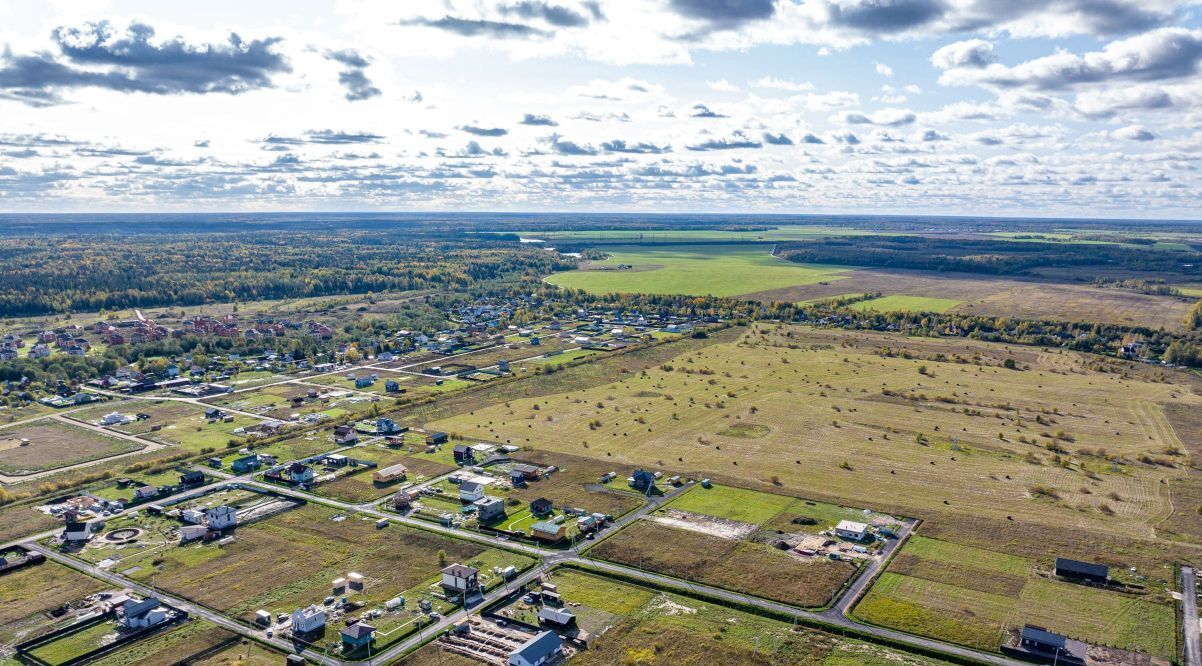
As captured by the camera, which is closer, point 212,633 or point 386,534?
point 212,633

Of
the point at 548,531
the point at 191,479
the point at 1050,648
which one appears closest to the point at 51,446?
the point at 191,479

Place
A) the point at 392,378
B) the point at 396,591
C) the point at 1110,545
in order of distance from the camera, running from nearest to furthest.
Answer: the point at 396,591 < the point at 1110,545 < the point at 392,378

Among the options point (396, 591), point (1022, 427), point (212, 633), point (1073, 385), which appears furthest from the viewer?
point (1073, 385)

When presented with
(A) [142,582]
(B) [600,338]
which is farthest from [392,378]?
(A) [142,582]

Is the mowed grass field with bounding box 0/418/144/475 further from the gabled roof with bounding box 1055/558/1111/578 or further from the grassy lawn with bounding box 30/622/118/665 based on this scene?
the gabled roof with bounding box 1055/558/1111/578

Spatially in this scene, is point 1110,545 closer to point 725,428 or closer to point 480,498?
point 725,428

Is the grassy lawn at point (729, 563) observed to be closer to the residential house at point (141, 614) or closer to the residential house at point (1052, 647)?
the residential house at point (1052, 647)
